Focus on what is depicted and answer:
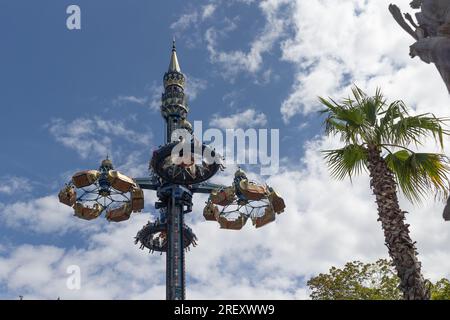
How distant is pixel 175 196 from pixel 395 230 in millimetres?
23051

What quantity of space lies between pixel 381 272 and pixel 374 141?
61.7ft

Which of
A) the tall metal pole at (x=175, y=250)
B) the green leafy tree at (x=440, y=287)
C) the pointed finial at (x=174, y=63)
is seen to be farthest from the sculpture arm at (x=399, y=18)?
the pointed finial at (x=174, y=63)

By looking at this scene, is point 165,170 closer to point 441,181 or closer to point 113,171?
point 113,171

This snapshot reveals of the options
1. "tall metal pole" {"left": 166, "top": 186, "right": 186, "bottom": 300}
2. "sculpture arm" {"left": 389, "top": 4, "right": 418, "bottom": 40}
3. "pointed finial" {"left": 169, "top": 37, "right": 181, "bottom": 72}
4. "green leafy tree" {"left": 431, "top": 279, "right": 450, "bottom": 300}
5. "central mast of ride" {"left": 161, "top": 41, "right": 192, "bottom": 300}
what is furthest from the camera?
"pointed finial" {"left": 169, "top": 37, "right": 181, "bottom": 72}

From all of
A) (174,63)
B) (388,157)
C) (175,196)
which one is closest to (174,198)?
(175,196)

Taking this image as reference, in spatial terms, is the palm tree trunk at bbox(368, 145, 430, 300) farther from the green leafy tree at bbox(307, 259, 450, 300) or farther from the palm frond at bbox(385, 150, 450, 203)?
the green leafy tree at bbox(307, 259, 450, 300)

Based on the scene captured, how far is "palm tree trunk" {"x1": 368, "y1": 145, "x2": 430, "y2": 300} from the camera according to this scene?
8586 millimetres

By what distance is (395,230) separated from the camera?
9.16 meters

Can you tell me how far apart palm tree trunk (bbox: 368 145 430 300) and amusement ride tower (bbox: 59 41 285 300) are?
1799 centimetres

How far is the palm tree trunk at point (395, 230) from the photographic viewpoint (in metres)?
8.59

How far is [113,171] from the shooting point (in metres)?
27.6

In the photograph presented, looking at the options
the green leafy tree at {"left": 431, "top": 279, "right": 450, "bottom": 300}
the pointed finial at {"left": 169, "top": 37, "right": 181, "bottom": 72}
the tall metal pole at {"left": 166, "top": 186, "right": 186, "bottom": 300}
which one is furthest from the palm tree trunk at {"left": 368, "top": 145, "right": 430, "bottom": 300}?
the pointed finial at {"left": 169, "top": 37, "right": 181, "bottom": 72}

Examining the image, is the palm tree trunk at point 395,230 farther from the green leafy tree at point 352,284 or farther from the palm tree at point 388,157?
the green leafy tree at point 352,284
